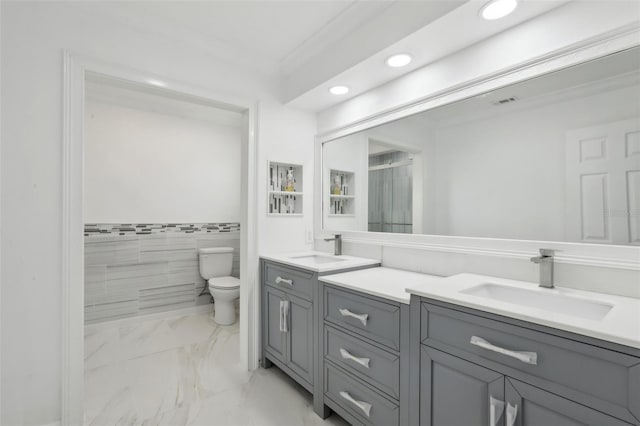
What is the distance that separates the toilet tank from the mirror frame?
203 cm

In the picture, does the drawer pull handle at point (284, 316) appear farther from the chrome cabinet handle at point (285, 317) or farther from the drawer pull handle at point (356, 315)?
the drawer pull handle at point (356, 315)

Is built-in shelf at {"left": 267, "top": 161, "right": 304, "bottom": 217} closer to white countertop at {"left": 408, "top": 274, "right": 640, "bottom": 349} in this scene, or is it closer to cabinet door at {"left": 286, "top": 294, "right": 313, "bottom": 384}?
cabinet door at {"left": 286, "top": 294, "right": 313, "bottom": 384}

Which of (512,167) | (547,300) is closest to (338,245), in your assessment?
(512,167)

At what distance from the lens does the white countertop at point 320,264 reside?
1928 mm

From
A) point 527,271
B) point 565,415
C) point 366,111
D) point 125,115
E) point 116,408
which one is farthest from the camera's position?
point 125,115

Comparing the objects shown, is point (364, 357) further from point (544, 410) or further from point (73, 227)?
point (73, 227)

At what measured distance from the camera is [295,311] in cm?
208

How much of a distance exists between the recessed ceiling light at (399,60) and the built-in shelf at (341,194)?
0.90m

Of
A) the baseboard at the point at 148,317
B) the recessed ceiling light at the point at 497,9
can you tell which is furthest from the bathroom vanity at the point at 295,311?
the baseboard at the point at 148,317

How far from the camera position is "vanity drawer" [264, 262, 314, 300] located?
1961 millimetres

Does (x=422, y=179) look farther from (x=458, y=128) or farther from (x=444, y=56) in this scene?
(x=444, y=56)

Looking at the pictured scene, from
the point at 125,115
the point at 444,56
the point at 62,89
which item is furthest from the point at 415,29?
the point at 125,115

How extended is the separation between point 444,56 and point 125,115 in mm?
3277

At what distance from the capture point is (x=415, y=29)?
61.6 inches
